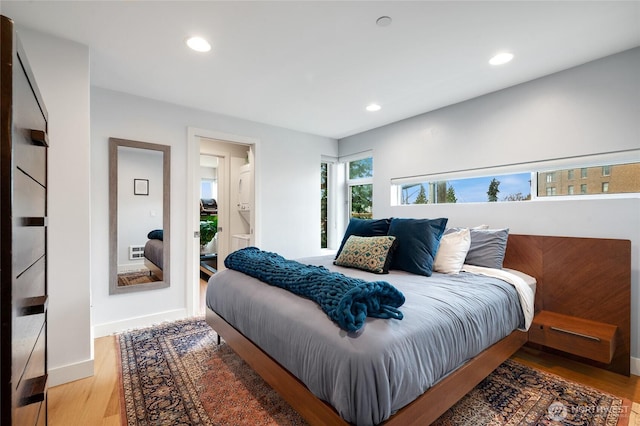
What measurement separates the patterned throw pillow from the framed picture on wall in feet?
7.05

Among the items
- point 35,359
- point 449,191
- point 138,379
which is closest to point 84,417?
point 138,379

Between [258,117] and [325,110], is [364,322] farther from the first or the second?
[258,117]

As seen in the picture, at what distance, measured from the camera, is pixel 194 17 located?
179 cm

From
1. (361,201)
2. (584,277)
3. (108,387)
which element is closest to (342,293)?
(108,387)

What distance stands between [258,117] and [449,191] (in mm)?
2499

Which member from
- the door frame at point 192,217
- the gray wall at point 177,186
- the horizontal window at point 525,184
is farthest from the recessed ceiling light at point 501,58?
the door frame at point 192,217

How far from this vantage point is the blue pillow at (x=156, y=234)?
309 centimetres

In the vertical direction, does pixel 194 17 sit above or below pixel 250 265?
above

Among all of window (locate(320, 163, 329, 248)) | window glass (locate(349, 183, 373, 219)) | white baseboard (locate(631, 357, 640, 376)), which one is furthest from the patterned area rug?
window (locate(320, 163, 329, 248))

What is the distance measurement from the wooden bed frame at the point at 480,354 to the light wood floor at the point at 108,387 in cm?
23

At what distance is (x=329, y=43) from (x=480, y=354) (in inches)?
88.9

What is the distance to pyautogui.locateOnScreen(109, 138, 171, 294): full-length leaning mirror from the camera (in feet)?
9.39

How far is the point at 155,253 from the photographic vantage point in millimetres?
3094

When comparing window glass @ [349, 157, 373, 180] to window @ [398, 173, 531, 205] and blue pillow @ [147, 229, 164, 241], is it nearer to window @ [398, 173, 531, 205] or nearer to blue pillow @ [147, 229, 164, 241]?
window @ [398, 173, 531, 205]
